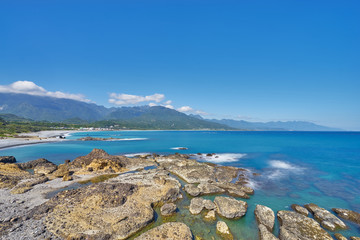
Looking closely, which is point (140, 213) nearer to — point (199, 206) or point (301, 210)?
point (199, 206)

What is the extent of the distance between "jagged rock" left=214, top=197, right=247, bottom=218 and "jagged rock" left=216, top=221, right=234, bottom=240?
156cm

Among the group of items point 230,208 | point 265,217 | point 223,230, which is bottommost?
point 223,230

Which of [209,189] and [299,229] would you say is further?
[209,189]

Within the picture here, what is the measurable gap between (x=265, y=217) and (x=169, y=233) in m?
8.76

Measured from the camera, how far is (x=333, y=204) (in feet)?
57.2

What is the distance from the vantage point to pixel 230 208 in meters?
14.3

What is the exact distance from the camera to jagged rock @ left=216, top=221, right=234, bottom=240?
38.1 feet

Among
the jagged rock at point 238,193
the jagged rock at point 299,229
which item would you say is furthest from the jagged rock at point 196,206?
the jagged rock at point 299,229

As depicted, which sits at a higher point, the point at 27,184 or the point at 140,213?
the point at 140,213

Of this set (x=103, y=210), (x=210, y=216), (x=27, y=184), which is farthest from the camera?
(x=27, y=184)

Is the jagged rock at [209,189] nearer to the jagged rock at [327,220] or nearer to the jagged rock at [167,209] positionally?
the jagged rock at [167,209]

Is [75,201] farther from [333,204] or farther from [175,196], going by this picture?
[333,204]

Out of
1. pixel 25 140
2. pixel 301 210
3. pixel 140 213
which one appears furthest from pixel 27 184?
pixel 25 140

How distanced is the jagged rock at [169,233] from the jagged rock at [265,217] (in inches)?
264
